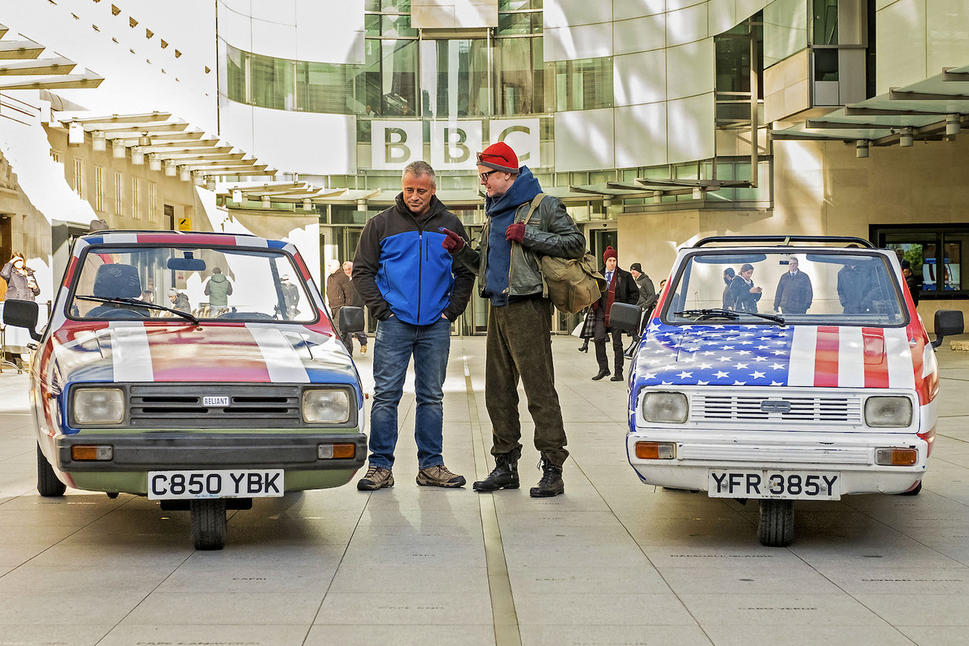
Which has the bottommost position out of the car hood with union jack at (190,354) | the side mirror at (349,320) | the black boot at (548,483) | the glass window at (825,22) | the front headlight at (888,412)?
the black boot at (548,483)

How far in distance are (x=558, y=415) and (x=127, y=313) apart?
8.55 ft

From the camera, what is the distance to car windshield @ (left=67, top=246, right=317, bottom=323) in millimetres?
6734

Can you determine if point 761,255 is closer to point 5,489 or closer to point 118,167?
point 5,489

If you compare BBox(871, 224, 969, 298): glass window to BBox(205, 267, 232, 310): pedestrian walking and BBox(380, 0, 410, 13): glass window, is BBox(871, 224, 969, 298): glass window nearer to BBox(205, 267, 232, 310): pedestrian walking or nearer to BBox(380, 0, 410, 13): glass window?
BBox(380, 0, 410, 13): glass window

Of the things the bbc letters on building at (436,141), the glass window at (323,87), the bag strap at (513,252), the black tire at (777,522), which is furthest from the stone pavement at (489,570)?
the glass window at (323,87)

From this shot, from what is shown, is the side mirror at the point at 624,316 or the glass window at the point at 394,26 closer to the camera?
the side mirror at the point at 624,316

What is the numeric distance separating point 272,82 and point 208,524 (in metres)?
30.8

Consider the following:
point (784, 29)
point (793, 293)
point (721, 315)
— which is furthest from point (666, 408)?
point (784, 29)

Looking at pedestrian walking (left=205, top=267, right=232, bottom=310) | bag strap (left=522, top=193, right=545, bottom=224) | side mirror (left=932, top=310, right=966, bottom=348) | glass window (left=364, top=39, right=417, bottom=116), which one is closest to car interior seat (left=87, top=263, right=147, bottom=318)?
pedestrian walking (left=205, top=267, right=232, bottom=310)

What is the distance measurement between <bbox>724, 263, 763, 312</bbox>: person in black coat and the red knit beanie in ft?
5.00

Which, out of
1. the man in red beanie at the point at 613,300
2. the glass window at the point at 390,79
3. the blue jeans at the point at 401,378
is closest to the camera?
the blue jeans at the point at 401,378

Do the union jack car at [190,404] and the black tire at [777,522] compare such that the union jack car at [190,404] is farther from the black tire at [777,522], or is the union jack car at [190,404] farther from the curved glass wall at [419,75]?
the curved glass wall at [419,75]

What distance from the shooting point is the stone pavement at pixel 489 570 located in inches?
179

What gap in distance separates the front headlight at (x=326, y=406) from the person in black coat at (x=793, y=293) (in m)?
2.61
